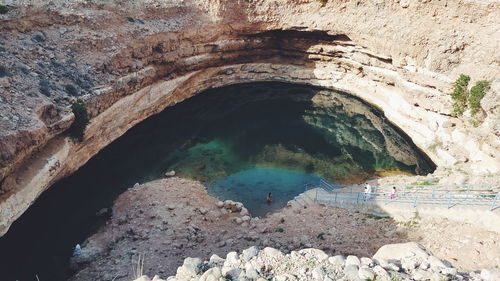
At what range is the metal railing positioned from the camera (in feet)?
50.8

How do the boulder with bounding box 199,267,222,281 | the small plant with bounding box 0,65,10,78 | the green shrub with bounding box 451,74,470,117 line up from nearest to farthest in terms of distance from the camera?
the boulder with bounding box 199,267,222,281 < the small plant with bounding box 0,65,10,78 < the green shrub with bounding box 451,74,470,117

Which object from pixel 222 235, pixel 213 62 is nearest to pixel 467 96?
pixel 222 235

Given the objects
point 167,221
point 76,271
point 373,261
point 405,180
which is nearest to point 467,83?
point 405,180

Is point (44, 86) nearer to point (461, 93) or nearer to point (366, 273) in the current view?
point (366, 273)

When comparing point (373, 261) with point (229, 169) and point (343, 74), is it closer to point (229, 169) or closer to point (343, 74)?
point (229, 169)

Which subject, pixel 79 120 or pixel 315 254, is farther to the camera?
pixel 79 120

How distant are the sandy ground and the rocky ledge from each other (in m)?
2.52

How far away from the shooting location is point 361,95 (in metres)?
39.4

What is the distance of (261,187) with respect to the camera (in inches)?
1027

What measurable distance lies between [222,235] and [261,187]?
24.1ft

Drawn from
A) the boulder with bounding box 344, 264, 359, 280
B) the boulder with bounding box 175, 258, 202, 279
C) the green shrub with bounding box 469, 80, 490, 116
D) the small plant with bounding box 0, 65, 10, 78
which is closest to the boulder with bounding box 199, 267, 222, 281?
the boulder with bounding box 175, 258, 202, 279

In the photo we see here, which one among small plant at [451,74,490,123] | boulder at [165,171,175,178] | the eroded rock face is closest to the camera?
the eroded rock face

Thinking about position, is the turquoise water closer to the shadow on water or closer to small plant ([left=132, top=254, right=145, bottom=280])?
the shadow on water

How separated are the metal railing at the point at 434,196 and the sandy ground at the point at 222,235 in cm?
112
